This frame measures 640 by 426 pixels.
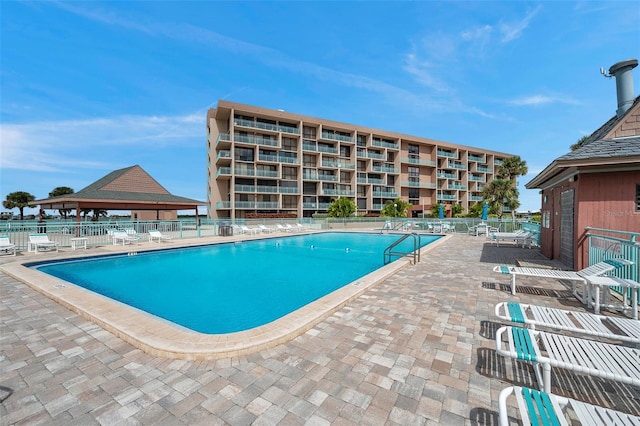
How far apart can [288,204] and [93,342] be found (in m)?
33.8

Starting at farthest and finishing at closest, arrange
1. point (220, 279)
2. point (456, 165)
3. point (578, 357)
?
point (456, 165) < point (220, 279) < point (578, 357)

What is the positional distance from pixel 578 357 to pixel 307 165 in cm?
3700

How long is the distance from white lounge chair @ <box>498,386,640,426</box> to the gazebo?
22101 millimetres

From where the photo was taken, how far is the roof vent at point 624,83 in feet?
27.0

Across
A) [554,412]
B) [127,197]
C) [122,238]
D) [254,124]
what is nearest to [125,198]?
[127,197]

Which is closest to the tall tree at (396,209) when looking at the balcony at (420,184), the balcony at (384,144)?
the balcony at (420,184)

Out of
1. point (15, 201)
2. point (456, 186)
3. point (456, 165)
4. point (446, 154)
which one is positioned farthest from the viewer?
point (15, 201)

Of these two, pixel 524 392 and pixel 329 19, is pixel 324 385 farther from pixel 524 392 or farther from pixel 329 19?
pixel 329 19

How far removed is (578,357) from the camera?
222 centimetres

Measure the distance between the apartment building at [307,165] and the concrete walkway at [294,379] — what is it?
2991 centimetres

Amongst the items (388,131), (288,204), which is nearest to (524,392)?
(288,204)

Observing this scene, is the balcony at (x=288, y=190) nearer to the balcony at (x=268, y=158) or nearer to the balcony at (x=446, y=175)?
the balcony at (x=268, y=158)

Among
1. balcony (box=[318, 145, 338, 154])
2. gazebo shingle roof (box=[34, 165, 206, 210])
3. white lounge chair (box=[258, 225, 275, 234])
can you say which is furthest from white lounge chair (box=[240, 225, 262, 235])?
balcony (box=[318, 145, 338, 154])

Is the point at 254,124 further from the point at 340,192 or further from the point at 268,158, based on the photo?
the point at 340,192
